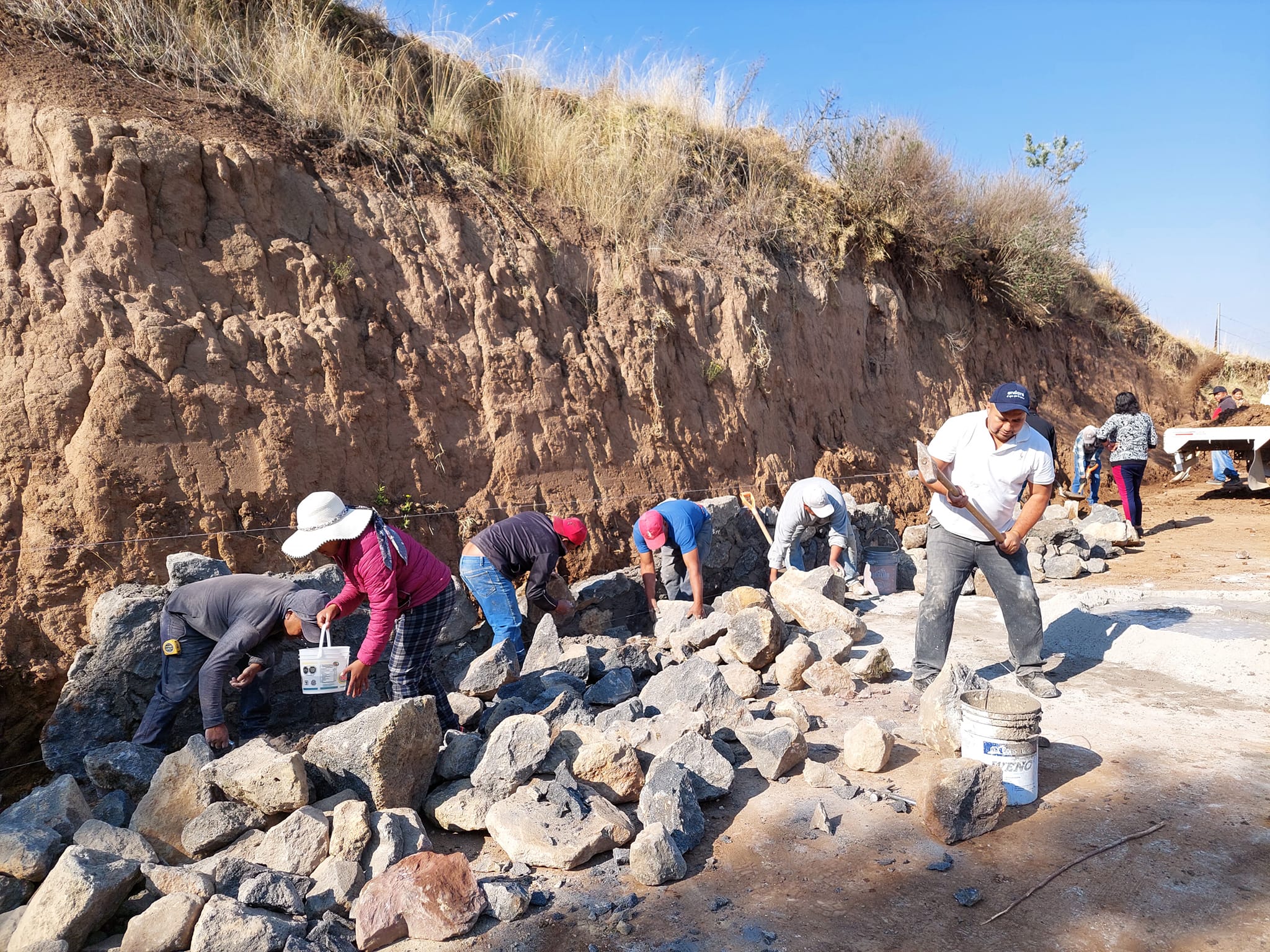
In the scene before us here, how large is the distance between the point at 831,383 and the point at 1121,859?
8.07 m

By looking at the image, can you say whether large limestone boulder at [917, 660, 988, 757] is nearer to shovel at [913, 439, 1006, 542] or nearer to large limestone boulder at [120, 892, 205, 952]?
shovel at [913, 439, 1006, 542]

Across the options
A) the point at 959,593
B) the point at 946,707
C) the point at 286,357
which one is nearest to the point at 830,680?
the point at 959,593

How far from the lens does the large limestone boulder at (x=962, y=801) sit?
308 cm

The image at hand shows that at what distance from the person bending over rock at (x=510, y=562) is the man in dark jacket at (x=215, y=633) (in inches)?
50.8

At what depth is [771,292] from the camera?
9.71 m

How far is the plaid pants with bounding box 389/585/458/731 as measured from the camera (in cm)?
436

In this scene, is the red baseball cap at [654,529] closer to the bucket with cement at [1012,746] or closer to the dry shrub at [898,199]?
the bucket with cement at [1012,746]

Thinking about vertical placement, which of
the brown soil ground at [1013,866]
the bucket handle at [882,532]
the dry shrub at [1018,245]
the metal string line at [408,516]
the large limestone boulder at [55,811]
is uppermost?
the dry shrub at [1018,245]

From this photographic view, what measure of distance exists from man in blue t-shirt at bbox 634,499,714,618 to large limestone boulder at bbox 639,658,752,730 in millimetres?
1567

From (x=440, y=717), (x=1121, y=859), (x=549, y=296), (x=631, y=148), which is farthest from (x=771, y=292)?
(x=1121, y=859)

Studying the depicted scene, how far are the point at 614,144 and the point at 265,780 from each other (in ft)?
25.1

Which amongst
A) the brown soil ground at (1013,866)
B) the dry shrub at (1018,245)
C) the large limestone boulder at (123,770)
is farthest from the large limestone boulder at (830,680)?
the dry shrub at (1018,245)

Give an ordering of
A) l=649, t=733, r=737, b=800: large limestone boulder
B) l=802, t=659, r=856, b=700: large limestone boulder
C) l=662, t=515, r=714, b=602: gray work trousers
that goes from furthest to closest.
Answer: l=662, t=515, r=714, b=602: gray work trousers < l=802, t=659, r=856, b=700: large limestone boulder < l=649, t=733, r=737, b=800: large limestone boulder

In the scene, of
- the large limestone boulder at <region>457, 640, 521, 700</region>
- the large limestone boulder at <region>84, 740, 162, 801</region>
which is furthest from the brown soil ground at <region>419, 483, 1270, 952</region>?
the large limestone boulder at <region>84, 740, 162, 801</region>
